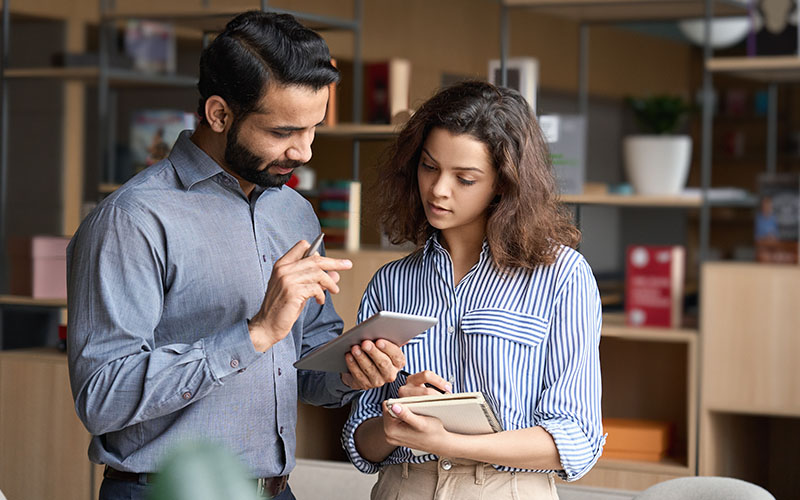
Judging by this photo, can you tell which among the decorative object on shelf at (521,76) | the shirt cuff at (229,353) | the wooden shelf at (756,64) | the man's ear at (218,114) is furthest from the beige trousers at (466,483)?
the wooden shelf at (756,64)

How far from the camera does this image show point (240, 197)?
163cm

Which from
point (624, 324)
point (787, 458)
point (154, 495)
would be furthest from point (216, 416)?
point (787, 458)

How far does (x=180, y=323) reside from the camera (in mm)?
1530

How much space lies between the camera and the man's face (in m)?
1.51

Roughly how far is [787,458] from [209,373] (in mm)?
2565

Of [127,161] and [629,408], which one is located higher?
[127,161]

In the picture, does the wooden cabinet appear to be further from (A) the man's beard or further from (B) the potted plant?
(A) the man's beard

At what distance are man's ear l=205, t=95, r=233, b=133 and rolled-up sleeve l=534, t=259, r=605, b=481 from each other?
0.60m

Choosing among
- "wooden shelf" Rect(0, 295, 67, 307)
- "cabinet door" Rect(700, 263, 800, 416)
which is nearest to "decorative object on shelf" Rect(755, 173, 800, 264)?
"cabinet door" Rect(700, 263, 800, 416)

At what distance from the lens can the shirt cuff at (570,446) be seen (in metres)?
1.46

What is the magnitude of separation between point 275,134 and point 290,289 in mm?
276

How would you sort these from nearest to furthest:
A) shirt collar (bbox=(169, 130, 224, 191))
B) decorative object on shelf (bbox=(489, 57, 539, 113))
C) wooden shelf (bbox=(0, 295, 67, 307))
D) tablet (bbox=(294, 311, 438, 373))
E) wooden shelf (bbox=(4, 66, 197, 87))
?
tablet (bbox=(294, 311, 438, 373))
shirt collar (bbox=(169, 130, 224, 191))
decorative object on shelf (bbox=(489, 57, 539, 113))
wooden shelf (bbox=(0, 295, 67, 307))
wooden shelf (bbox=(4, 66, 197, 87))

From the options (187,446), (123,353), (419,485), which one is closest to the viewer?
(187,446)

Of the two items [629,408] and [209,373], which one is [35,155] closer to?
[629,408]
